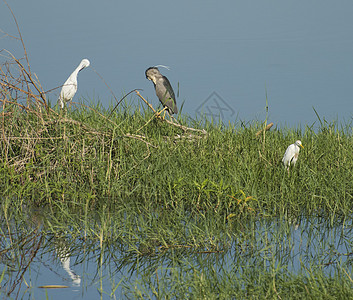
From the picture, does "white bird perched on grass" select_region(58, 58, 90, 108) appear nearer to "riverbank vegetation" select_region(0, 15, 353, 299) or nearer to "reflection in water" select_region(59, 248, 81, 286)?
"riverbank vegetation" select_region(0, 15, 353, 299)

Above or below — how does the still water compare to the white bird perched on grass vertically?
below

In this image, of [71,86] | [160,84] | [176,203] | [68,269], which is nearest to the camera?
[68,269]

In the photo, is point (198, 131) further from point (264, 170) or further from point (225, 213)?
point (225, 213)

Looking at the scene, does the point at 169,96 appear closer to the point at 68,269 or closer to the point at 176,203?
the point at 176,203

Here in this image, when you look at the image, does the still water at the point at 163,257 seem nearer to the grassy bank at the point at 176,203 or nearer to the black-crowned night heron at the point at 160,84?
the grassy bank at the point at 176,203

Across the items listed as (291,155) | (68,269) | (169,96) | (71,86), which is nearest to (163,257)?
(68,269)

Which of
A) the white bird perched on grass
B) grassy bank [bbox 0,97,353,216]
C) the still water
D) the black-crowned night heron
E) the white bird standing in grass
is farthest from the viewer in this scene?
the white bird perched on grass

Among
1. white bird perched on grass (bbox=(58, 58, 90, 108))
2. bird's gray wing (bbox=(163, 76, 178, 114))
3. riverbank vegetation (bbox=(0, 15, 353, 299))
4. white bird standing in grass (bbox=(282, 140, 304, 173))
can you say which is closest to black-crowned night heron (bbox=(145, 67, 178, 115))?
bird's gray wing (bbox=(163, 76, 178, 114))

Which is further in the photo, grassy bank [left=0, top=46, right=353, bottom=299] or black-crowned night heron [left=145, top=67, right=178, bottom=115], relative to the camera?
black-crowned night heron [left=145, top=67, right=178, bottom=115]

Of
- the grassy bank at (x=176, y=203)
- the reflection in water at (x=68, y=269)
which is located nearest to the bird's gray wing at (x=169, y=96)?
the grassy bank at (x=176, y=203)

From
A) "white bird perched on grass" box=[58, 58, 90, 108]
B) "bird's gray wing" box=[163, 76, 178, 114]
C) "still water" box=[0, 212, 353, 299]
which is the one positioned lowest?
"still water" box=[0, 212, 353, 299]

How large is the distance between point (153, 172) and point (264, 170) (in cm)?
118

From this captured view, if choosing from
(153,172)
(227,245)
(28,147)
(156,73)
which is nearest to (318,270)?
(227,245)

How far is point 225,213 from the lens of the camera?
15.8 feet
